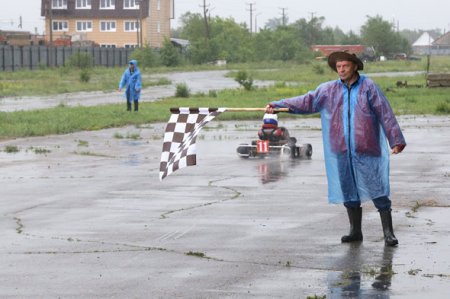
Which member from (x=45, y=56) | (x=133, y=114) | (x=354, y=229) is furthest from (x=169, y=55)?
(x=354, y=229)

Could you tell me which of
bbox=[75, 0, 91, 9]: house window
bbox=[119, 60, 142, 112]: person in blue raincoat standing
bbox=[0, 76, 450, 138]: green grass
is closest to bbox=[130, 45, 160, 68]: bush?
bbox=[75, 0, 91, 9]: house window

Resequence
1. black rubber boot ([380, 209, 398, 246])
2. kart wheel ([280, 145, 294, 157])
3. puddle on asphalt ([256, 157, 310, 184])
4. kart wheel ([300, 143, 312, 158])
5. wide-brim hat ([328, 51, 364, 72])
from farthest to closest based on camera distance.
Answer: kart wheel ([300, 143, 312, 158]) < kart wheel ([280, 145, 294, 157]) < puddle on asphalt ([256, 157, 310, 184]) < wide-brim hat ([328, 51, 364, 72]) < black rubber boot ([380, 209, 398, 246])

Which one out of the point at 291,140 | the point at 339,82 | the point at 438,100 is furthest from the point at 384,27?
the point at 339,82

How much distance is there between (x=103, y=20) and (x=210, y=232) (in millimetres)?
115000

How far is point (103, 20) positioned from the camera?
410 feet

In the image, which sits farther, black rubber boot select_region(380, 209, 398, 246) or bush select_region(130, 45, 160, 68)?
bush select_region(130, 45, 160, 68)

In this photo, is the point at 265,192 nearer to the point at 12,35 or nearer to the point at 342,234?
the point at 342,234

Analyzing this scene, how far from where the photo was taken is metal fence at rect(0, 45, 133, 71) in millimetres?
78625

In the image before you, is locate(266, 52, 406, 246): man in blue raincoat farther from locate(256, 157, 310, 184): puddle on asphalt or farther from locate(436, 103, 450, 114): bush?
locate(436, 103, 450, 114): bush

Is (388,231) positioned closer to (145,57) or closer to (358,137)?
(358,137)

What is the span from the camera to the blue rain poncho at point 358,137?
10602 mm

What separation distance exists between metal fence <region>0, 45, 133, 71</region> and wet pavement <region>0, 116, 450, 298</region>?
5977 cm

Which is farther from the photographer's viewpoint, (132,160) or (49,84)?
(49,84)

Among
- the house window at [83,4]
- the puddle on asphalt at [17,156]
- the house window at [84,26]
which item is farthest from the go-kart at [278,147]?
the house window at [84,26]
